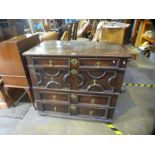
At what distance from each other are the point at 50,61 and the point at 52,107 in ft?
2.25

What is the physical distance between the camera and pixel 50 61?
1.27 metres

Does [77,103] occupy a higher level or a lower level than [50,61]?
lower

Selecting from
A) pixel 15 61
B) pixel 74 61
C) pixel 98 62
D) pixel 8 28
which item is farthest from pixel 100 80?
pixel 8 28

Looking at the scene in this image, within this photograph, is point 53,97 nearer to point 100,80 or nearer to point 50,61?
point 50,61

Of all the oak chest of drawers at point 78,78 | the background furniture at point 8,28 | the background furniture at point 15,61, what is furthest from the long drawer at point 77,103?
the background furniture at point 8,28

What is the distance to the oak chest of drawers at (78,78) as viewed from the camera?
120 centimetres

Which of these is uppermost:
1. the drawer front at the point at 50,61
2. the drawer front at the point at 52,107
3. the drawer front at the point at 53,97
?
the drawer front at the point at 50,61

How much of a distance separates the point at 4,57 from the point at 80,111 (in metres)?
1.12

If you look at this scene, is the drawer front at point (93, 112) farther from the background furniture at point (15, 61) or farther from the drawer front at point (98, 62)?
the background furniture at point (15, 61)

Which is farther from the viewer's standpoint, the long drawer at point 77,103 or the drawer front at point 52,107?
the drawer front at point 52,107

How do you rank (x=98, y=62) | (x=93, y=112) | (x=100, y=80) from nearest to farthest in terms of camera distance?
(x=98, y=62) < (x=100, y=80) < (x=93, y=112)

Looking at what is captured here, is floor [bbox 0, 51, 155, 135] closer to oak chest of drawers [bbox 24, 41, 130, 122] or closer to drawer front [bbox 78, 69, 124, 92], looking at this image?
oak chest of drawers [bbox 24, 41, 130, 122]

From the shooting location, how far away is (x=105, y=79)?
130cm
